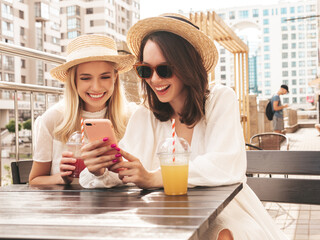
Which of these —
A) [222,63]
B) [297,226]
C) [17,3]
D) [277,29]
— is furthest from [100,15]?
[297,226]

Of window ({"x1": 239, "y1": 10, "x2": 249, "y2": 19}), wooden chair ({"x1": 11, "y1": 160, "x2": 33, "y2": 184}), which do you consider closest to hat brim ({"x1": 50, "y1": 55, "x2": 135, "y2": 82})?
wooden chair ({"x1": 11, "y1": 160, "x2": 33, "y2": 184})

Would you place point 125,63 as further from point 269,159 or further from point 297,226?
point 297,226

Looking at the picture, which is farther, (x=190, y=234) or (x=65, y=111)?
(x=65, y=111)

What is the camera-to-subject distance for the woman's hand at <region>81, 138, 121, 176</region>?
1.40 meters

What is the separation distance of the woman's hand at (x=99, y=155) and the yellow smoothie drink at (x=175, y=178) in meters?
0.22

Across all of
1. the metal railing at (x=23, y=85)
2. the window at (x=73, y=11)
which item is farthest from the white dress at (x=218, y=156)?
the window at (x=73, y=11)


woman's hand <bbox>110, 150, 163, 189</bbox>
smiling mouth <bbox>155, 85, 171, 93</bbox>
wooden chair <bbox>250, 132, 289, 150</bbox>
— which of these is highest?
smiling mouth <bbox>155, 85, 171, 93</bbox>

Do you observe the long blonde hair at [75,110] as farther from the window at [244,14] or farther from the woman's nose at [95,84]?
the window at [244,14]

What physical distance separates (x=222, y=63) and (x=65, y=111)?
97.4m

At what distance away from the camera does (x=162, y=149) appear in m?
1.31

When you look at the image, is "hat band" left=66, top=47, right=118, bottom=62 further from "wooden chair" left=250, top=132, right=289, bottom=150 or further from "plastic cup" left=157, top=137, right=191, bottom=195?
"wooden chair" left=250, top=132, right=289, bottom=150

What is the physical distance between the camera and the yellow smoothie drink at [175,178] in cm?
127

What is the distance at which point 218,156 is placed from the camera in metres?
1.47

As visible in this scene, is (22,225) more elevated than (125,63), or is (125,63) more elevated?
(125,63)
